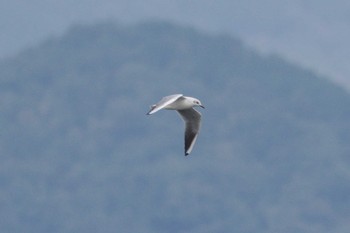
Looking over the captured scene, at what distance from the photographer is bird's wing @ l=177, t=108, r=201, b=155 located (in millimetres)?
29312

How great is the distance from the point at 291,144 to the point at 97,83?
1627cm

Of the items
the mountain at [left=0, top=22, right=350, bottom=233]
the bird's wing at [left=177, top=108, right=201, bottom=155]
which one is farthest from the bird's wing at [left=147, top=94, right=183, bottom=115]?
the mountain at [left=0, top=22, right=350, bottom=233]

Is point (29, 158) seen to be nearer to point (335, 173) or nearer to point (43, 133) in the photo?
point (43, 133)

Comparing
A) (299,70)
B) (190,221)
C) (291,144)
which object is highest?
(299,70)

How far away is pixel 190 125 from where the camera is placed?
29406 millimetres

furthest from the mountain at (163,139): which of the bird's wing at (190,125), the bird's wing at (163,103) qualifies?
the bird's wing at (163,103)

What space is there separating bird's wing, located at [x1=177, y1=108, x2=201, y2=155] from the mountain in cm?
6171

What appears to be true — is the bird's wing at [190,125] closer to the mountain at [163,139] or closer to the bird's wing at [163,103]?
the bird's wing at [163,103]

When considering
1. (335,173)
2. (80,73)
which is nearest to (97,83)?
(80,73)

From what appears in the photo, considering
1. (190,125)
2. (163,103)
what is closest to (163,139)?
(190,125)

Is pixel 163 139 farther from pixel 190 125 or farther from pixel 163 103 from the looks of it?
pixel 163 103

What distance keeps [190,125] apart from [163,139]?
247ft

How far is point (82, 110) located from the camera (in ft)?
371

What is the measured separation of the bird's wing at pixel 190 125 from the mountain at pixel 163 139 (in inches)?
2429
